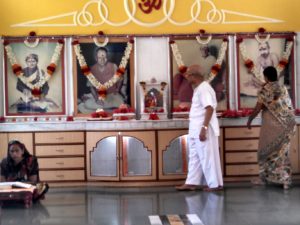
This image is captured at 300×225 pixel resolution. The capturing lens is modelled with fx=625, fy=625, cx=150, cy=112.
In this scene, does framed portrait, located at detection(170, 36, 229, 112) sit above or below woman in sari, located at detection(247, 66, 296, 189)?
above

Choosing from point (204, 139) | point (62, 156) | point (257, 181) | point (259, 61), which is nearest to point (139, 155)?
point (62, 156)

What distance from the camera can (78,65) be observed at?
1070 cm

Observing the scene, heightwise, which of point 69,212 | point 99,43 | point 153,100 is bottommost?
point 69,212

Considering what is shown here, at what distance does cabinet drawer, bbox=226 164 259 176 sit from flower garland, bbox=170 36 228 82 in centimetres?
157

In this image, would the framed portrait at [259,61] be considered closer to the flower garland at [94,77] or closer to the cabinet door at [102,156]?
the flower garland at [94,77]

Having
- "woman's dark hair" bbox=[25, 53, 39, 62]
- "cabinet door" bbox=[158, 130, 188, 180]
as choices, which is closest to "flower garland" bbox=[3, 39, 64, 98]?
"woman's dark hair" bbox=[25, 53, 39, 62]

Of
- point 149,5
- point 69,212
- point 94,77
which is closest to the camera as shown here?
point 69,212

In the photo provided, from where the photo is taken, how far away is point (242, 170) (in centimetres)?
1038

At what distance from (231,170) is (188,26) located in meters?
2.60

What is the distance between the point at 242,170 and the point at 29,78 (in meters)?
3.92

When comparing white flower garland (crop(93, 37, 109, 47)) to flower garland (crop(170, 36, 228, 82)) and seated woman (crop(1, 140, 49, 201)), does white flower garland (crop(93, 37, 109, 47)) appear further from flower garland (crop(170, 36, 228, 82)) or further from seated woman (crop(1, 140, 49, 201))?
seated woman (crop(1, 140, 49, 201))

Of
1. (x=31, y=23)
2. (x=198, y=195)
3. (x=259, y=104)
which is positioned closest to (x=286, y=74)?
(x=259, y=104)

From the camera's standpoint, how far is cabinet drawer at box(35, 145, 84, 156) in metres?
10.2

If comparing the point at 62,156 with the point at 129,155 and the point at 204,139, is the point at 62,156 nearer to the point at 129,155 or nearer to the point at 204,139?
the point at 129,155
